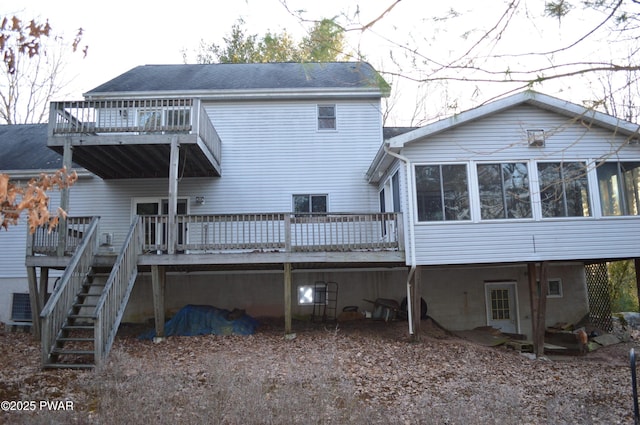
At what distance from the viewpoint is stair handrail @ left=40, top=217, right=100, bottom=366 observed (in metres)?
8.41

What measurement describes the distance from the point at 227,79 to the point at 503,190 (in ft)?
30.5

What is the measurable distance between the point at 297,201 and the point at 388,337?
4978 mm

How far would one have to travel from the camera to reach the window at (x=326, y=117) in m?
14.8

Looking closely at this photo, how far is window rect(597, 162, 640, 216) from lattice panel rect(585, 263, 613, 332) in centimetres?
413

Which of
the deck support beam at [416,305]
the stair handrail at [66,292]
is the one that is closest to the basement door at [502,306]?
the deck support beam at [416,305]

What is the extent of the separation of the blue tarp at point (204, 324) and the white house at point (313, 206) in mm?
986

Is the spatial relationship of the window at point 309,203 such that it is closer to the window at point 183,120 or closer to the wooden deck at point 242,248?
the wooden deck at point 242,248

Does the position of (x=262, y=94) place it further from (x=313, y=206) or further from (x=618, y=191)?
(x=618, y=191)

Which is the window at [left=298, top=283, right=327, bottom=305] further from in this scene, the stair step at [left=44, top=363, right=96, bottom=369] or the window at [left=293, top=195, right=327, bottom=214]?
the stair step at [left=44, top=363, right=96, bottom=369]

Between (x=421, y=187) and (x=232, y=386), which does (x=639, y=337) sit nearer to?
(x=421, y=187)

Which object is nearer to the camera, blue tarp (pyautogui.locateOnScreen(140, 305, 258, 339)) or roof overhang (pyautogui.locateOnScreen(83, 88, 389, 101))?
blue tarp (pyautogui.locateOnScreen(140, 305, 258, 339))

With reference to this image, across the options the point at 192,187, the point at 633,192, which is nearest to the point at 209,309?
the point at 192,187

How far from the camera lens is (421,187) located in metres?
11.2

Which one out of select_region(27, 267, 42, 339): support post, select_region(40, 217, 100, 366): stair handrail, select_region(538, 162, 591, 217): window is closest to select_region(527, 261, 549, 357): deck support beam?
select_region(538, 162, 591, 217): window
